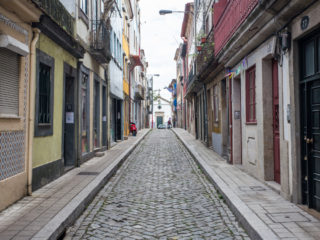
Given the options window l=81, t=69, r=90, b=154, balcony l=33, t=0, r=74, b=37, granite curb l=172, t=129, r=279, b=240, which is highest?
balcony l=33, t=0, r=74, b=37

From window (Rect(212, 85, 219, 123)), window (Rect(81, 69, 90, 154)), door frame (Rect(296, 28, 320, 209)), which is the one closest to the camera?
door frame (Rect(296, 28, 320, 209))

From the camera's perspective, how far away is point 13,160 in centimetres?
616

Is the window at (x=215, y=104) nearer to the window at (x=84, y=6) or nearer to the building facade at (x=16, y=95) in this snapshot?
the window at (x=84, y=6)

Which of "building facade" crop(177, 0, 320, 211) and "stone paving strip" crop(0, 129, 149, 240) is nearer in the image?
"stone paving strip" crop(0, 129, 149, 240)

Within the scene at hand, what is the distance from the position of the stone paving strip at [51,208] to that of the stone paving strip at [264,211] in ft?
8.41

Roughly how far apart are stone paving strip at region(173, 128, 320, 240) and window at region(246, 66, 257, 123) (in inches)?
68.7

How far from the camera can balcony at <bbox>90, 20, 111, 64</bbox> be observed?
12711 mm

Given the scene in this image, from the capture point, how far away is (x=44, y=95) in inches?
316

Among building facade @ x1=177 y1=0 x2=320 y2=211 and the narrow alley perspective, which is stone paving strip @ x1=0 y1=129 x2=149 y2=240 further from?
building facade @ x1=177 y1=0 x2=320 y2=211

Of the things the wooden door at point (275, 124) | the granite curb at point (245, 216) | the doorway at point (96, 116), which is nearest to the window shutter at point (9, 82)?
the granite curb at point (245, 216)

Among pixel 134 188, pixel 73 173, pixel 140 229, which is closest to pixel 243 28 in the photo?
pixel 134 188

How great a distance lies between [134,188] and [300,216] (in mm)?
3921

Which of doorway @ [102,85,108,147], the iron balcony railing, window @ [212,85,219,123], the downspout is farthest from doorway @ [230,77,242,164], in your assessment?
doorway @ [102,85,108,147]

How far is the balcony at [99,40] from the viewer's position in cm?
1271
